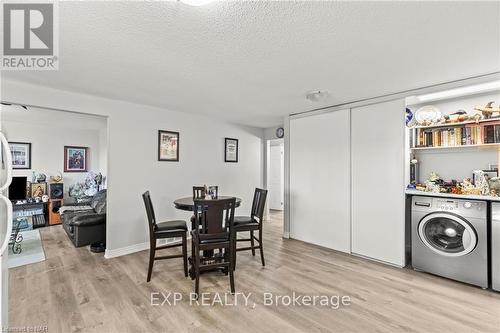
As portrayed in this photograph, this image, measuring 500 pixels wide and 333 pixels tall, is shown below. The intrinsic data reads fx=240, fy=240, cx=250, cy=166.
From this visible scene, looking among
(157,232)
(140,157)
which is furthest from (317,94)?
(140,157)

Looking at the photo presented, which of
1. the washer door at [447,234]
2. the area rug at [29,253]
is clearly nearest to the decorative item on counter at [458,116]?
the washer door at [447,234]

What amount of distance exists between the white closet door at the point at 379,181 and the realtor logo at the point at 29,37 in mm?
3582

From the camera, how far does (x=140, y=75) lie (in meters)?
2.61

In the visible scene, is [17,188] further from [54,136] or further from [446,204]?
[446,204]

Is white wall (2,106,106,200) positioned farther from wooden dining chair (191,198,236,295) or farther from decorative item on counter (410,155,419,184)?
decorative item on counter (410,155,419,184)

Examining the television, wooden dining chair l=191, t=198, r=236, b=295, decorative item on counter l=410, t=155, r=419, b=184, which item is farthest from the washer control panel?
the television

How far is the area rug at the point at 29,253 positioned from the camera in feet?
10.9

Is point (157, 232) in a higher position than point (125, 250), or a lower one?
higher

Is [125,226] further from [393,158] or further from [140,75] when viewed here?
[393,158]

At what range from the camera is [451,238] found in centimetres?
280

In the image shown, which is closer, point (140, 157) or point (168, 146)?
point (140, 157)

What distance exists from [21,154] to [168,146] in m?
3.94

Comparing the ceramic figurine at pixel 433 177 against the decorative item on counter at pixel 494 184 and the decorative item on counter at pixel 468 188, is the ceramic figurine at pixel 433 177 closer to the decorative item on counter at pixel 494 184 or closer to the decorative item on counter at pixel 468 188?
the decorative item on counter at pixel 468 188

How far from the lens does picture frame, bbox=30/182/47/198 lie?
5.39 m
